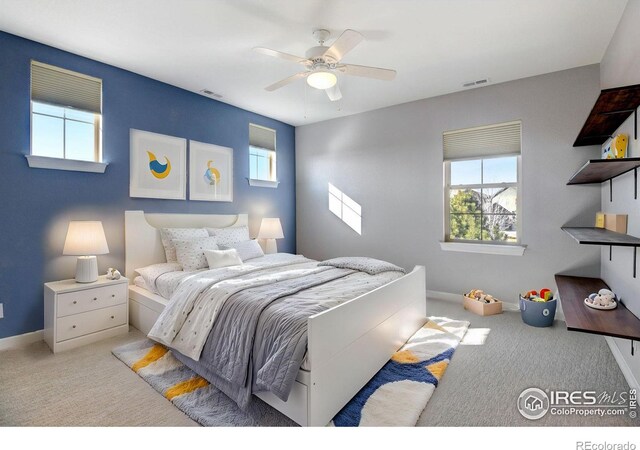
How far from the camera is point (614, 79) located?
2.60 metres

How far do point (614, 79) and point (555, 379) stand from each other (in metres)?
2.36

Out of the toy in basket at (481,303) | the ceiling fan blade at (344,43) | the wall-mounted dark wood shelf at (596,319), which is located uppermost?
the ceiling fan blade at (344,43)

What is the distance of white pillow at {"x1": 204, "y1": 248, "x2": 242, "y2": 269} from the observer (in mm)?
3223

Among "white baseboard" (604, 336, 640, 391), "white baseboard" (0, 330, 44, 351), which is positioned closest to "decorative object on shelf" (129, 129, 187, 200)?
"white baseboard" (0, 330, 44, 351)

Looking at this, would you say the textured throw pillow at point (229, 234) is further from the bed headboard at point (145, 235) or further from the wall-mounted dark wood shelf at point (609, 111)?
the wall-mounted dark wood shelf at point (609, 111)

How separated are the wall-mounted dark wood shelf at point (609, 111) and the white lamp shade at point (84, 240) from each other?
12.5 feet

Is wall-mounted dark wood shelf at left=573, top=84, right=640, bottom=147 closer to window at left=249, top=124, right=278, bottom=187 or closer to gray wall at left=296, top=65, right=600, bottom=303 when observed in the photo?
gray wall at left=296, top=65, right=600, bottom=303

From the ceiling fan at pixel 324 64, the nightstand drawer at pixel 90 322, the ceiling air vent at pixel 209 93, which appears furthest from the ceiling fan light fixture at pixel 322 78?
the nightstand drawer at pixel 90 322

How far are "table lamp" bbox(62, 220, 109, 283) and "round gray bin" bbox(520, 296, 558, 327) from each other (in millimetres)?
4015

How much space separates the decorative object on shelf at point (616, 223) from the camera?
227cm

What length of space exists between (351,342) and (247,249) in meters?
2.16

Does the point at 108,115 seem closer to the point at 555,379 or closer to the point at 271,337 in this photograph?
the point at 271,337

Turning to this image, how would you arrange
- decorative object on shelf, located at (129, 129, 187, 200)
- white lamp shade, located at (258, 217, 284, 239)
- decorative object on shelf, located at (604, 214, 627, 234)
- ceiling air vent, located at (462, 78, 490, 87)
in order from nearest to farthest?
decorative object on shelf, located at (604, 214, 627, 234) < decorative object on shelf, located at (129, 129, 187, 200) < ceiling air vent, located at (462, 78, 490, 87) < white lamp shade, located at (258, 217, 284, 239)

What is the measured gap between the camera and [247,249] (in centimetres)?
382
